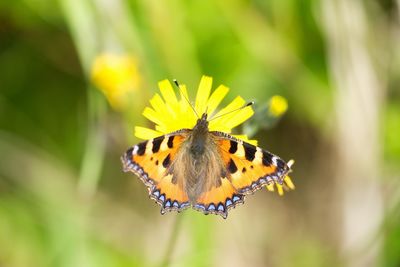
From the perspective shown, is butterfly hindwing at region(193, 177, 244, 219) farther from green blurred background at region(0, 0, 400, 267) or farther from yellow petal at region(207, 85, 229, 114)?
green blurred background at region(0, 0, 400, 267)

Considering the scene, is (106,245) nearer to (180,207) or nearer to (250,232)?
(250,232)

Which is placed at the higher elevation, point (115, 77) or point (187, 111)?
point (115, 77)

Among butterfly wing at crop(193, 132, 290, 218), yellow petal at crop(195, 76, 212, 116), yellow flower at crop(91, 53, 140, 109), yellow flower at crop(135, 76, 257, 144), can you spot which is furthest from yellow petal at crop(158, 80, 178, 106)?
yellow flower at crop(91, 53, 140, 109)

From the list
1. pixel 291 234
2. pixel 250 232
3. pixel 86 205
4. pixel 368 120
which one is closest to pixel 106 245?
pixel 86 205

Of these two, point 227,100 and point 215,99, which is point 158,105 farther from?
point 227,100

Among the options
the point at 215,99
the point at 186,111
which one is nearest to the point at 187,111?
the point at 186,111

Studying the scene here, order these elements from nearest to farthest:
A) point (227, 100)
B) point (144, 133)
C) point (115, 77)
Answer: point (144, 133), point (115, 77), point (227, 100)
